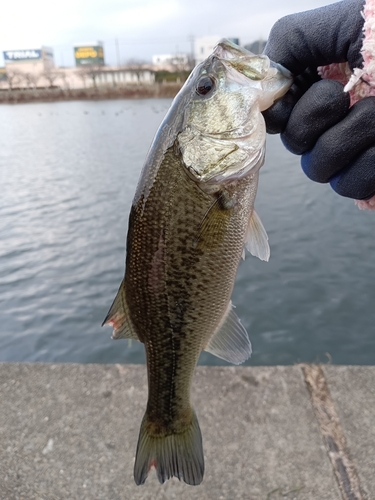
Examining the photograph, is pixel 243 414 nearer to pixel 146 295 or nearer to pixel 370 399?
pixel 370 399

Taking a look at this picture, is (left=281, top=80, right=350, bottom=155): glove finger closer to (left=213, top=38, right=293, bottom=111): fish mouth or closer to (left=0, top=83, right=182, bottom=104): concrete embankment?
(left=213, top=38, right=293, bottom=111): fish mouth

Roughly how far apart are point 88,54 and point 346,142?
119608 millimetres

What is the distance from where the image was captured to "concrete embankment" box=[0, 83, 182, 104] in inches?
2618

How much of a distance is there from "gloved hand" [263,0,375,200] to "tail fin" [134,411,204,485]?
129cm

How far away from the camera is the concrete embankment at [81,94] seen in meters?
66.5

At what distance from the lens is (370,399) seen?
264 centimetres

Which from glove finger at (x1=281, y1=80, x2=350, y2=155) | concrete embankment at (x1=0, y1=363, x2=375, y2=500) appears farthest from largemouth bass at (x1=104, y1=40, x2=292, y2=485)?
concrete embankment at (x1=0, y1=363, x2=375, y2=500)

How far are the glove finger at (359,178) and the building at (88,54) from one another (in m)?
117

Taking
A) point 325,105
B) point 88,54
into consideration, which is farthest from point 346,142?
point 88,54

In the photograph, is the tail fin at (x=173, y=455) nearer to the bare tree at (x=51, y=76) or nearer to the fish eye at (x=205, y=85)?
the fish eye at (x=205, y=85)

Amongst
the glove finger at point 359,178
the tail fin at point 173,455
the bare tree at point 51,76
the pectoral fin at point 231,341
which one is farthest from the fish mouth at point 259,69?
the bare tree at point 51,76

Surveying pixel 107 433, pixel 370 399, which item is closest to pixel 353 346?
pixel 370 399

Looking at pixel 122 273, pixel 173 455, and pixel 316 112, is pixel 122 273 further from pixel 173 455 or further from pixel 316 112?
pixel 316 112

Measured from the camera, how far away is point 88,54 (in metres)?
107
